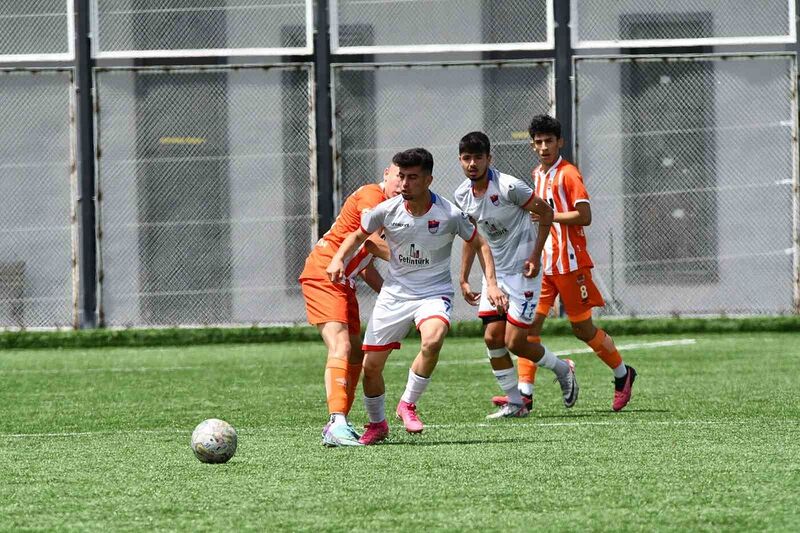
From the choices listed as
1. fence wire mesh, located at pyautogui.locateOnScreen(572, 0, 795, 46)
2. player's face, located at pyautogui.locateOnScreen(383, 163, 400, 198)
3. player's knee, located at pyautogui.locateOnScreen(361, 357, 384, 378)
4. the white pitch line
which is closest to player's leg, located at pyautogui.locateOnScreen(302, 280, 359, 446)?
player's knee, located at pyautogui.locateOnScreen(361, 357, 384, 378)

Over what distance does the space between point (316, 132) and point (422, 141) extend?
1.19m

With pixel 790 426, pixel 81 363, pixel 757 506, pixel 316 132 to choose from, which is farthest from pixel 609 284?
pixel 757 506

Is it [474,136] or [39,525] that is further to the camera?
[474,136]

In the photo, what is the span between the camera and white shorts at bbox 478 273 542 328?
28.1 ft

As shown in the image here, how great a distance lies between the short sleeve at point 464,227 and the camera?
724 centimetres

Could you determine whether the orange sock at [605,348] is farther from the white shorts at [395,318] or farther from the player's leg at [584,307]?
the white shorts at [395,318]

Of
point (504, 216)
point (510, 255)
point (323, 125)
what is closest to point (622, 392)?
point (510, 255)

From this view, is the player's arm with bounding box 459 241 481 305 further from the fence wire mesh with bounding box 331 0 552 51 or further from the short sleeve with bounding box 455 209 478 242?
the fence wire mesh with bounding box 331 0 552 51

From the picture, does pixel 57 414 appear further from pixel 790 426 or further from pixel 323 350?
pixel 323 350

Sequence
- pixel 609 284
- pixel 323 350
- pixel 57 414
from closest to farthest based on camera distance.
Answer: pixel 57 414 < pixel 323 350 < pixel 609 284

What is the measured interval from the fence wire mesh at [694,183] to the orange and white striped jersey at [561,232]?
690 cm

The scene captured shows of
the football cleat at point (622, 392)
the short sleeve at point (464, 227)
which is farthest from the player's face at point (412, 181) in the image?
the football cleat at point (622, 392)

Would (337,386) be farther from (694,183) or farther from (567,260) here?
(694,183)

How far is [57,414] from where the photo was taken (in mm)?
8852
